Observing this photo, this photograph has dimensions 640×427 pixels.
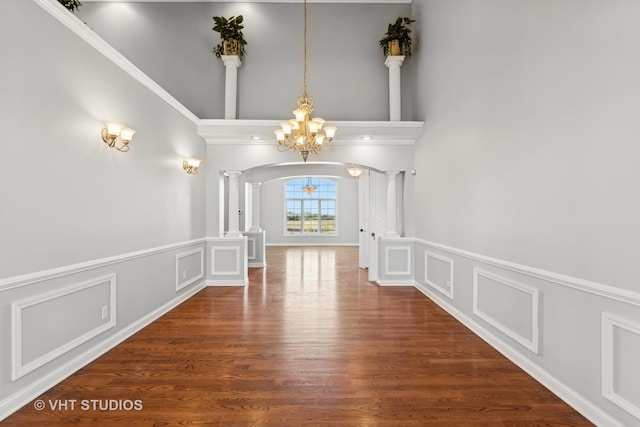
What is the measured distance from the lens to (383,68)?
6227 mm

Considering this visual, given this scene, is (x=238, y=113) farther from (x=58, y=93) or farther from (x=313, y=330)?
(x=313, y=330)

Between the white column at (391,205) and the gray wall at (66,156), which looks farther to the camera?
the white column at (391,205)

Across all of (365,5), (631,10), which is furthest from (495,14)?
(365,5)

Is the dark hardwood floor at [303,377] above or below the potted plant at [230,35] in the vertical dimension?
below

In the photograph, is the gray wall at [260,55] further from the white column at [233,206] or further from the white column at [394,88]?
the white column at [233,206]

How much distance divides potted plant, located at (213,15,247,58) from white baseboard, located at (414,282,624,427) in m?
5.46

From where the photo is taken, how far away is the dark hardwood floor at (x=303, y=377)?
2180 millimetres

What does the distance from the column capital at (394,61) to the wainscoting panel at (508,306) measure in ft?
13.0

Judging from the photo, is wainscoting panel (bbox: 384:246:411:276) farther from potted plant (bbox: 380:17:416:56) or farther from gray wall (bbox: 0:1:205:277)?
gray wall (bbox: 0:1:205:277)

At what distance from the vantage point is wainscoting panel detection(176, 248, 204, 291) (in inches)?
187

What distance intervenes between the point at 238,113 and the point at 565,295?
18.3 feet

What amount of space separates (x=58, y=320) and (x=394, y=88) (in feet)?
18.4

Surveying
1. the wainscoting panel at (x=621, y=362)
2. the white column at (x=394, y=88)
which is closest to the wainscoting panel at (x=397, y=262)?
the white column at (x=394, y=88)

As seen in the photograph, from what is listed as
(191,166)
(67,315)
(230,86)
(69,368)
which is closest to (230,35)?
(230,86)
